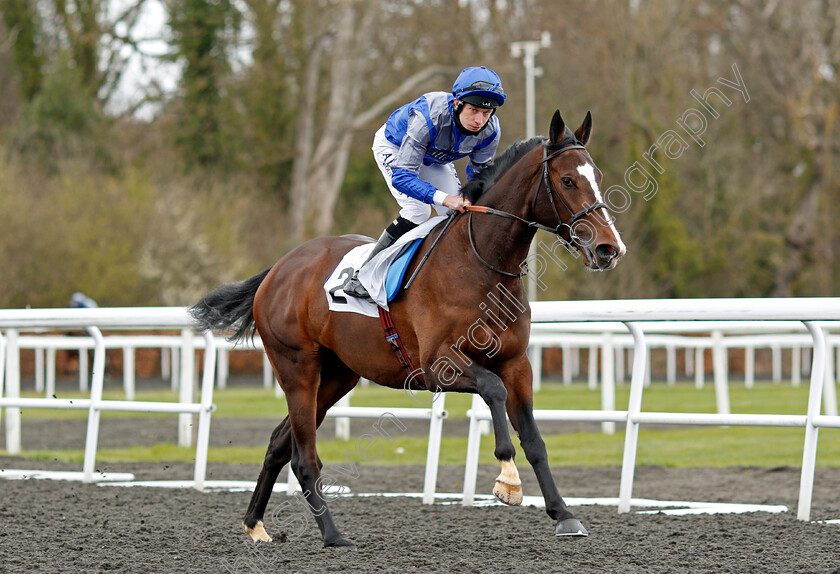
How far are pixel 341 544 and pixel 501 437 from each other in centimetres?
96

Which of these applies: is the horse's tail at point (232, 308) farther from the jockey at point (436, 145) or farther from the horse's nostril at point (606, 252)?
the horse's nostril at point (606, 252)

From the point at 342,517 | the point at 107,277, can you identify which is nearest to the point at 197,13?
the point at 107,277

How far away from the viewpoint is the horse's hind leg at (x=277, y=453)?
4.88 metres

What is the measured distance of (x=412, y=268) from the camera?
15.0ft

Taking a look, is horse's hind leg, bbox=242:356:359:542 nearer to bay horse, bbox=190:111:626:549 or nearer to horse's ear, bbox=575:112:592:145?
bay horse, bbox=190:111:626:549

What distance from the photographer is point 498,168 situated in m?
4.54

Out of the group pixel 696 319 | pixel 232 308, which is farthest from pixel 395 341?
pixel 696 319

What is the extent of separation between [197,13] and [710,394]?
15.9 m

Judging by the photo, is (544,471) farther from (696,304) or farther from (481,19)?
(481,19)

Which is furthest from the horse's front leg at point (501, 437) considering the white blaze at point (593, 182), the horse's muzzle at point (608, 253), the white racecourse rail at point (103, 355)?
the white racecourse rail at point (103, 355)

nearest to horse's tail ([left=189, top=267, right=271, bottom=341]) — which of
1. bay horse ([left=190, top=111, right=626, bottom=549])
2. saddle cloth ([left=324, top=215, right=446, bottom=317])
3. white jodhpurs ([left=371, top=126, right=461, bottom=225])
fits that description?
bay horse ([left=190, top=111, right=626, bottom=549])

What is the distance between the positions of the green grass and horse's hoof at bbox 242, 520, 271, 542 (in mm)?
3299

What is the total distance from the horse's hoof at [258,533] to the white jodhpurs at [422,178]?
1566 mm

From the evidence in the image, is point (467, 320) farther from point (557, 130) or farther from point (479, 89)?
point (479, 89)
